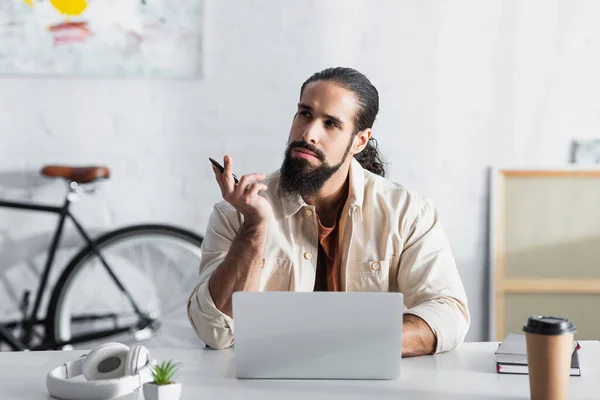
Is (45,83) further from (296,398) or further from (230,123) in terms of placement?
(296,398)

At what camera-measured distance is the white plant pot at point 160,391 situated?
131cm

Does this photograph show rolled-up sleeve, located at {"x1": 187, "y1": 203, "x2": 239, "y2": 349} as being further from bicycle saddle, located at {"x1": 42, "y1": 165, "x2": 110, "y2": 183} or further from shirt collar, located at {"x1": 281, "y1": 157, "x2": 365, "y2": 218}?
bicycle saddle, located at {"x1": 42, "y1": 165, "x2": 110, "y2": 183}

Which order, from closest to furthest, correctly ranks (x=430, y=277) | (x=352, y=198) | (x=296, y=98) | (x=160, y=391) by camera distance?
(x=160, y=391) < (x=430, y=277) < (x=352, y=198) < (x=296, y=98)

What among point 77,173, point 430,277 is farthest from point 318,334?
point 77,173

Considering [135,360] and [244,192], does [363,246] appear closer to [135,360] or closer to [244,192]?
[244,192]

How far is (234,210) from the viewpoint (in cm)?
215

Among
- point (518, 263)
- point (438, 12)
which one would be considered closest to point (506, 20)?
point (438, 12)

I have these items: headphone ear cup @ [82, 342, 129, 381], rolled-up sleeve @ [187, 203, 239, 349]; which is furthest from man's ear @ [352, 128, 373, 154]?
headphone ear cup @ [82, 342, 129, 381]

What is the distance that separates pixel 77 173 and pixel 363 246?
57.0 inches

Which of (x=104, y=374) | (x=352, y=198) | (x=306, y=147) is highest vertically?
(x=306, y=147)

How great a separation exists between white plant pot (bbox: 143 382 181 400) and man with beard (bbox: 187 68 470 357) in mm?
568

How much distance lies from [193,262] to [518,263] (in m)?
A: 1.27

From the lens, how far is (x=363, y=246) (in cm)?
214

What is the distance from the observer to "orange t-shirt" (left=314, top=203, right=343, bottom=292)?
7.14 feet
